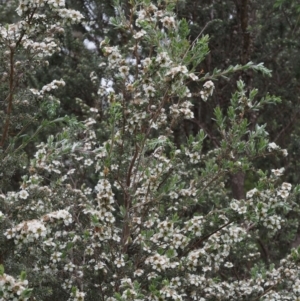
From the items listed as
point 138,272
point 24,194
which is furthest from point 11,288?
point 138,272

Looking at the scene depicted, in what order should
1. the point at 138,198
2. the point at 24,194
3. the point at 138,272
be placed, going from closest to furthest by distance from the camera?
the point at 24,194 → the point at 138,272 → the point at 138,198

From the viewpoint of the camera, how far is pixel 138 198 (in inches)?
145

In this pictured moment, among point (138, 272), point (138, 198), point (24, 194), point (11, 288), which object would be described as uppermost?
point (138, 198)

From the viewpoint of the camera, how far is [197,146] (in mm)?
3818

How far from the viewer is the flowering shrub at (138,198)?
10.3 feet

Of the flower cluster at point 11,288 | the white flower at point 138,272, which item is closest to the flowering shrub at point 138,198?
the white flower at point 138,272

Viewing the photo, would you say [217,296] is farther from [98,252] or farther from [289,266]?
[98,252]

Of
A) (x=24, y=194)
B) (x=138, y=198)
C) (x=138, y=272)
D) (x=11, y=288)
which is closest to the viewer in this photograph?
(x=11, y=288)

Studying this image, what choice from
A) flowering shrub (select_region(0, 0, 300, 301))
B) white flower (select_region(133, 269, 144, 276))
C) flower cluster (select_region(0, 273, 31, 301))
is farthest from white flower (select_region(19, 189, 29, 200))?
white flower (select_region(133, 269, 144, 276))

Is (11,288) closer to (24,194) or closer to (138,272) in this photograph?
(24,194)

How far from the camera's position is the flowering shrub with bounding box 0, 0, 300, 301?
3.15m

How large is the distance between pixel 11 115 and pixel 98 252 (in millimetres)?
1002

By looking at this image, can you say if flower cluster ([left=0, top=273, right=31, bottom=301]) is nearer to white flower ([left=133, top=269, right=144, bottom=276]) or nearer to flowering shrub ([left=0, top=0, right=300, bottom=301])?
flowering shrub ([left=0, top=0, right=300, bottom=301])

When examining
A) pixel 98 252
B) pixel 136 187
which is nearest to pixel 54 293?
pixel 98 252
